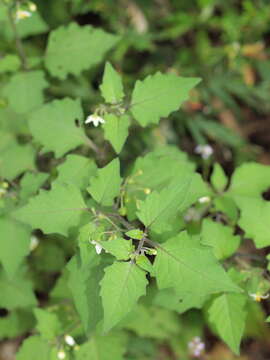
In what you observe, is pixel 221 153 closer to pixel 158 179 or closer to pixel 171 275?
pixel 158 179

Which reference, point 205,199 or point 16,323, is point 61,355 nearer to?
point 16,323

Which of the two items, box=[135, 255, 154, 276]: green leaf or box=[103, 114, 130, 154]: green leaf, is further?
box=[103, 114, 130, 154]: green leaf

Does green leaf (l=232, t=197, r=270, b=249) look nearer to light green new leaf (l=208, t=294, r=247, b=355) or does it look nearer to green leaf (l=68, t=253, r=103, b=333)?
light green new leaf (l=208, t=294, r=247, b=355)

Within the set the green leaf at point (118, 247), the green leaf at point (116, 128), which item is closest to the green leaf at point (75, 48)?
the green leaf at point (116, 128)

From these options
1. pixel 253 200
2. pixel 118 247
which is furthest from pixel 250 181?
pixel 118 247

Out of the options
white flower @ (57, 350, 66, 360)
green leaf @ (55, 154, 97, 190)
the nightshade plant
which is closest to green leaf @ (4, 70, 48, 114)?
the nightshade plant

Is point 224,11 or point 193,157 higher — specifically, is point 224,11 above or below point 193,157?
above

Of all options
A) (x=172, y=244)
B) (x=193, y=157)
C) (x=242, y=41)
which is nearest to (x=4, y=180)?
(x=172, y=244)

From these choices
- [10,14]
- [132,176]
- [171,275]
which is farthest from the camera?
[10,14]
